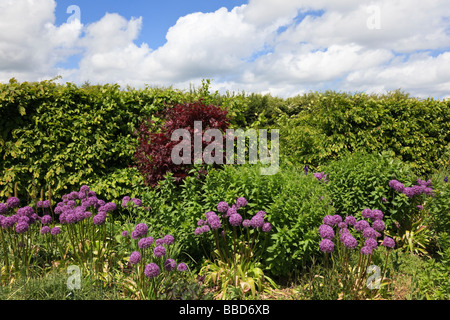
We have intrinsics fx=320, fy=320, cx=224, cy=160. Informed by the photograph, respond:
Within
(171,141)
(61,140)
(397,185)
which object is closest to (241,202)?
(171,141)

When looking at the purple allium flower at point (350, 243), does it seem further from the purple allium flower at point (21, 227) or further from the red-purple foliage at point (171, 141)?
the purple allium flower at point (21, 227)

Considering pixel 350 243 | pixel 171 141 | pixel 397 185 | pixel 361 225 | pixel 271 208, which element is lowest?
pixel 350 243

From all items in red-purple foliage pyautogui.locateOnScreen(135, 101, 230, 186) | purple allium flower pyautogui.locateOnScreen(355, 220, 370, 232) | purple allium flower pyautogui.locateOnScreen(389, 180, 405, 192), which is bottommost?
purple allium flower pyautogui.locateOnScreen(355, 220, 370, 232)

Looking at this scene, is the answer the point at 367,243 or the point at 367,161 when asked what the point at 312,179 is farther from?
the point at 367,243

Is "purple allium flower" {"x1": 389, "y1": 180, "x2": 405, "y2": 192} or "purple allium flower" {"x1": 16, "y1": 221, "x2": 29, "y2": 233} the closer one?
"purple allium flower" {"x1": 16, "y1": 221, "x2": 29, "y2": 233}

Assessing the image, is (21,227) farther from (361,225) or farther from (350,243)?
(361,225)

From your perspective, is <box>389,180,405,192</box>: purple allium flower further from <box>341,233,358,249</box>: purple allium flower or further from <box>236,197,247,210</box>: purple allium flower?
<box>236,197,247,210</box>: purple allium flower

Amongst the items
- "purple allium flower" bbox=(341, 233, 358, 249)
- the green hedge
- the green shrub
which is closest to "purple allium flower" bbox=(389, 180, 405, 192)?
the green shrub

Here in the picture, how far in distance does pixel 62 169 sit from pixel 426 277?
6.24 m

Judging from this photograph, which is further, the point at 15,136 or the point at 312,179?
the point at 15,136

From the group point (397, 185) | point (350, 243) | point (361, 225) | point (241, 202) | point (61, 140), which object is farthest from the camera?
point (61, 140)

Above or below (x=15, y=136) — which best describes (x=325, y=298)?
below
